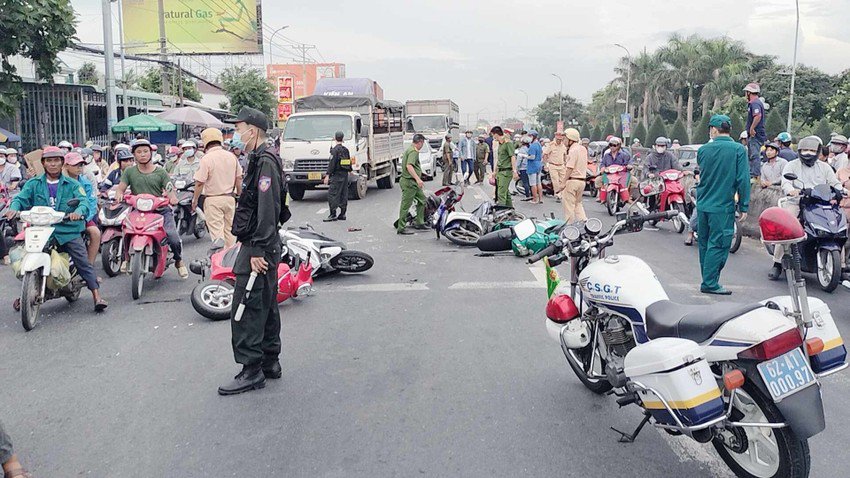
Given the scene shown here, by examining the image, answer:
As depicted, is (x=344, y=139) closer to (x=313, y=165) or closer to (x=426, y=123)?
(x=313, y=165)

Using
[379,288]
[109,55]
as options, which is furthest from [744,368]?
[109,55]

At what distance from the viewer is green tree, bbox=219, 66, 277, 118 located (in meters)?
47.3

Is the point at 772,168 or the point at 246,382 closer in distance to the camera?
the point at 246,382

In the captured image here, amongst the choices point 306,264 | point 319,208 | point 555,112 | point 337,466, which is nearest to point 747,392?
point 337,466

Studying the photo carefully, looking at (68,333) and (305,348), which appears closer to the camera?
(305,348)

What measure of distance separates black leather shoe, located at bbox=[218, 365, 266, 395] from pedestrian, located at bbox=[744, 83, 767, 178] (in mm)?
9122

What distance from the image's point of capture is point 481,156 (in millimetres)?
24531

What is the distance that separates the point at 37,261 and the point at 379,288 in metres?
3.44

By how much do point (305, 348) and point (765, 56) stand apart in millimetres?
65471

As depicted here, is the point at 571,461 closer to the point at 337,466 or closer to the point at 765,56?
the point at 337,466

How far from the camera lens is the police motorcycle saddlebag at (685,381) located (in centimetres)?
333

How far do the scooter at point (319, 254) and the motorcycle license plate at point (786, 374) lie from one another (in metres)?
5.42

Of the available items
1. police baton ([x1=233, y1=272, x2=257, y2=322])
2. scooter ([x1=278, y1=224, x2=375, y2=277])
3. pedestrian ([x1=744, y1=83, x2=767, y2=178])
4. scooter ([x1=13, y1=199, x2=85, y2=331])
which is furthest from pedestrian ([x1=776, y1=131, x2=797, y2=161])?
scooter ([x1=13, y1=199, x2=85, y2=331])

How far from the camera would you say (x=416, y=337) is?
6445 millimetres
